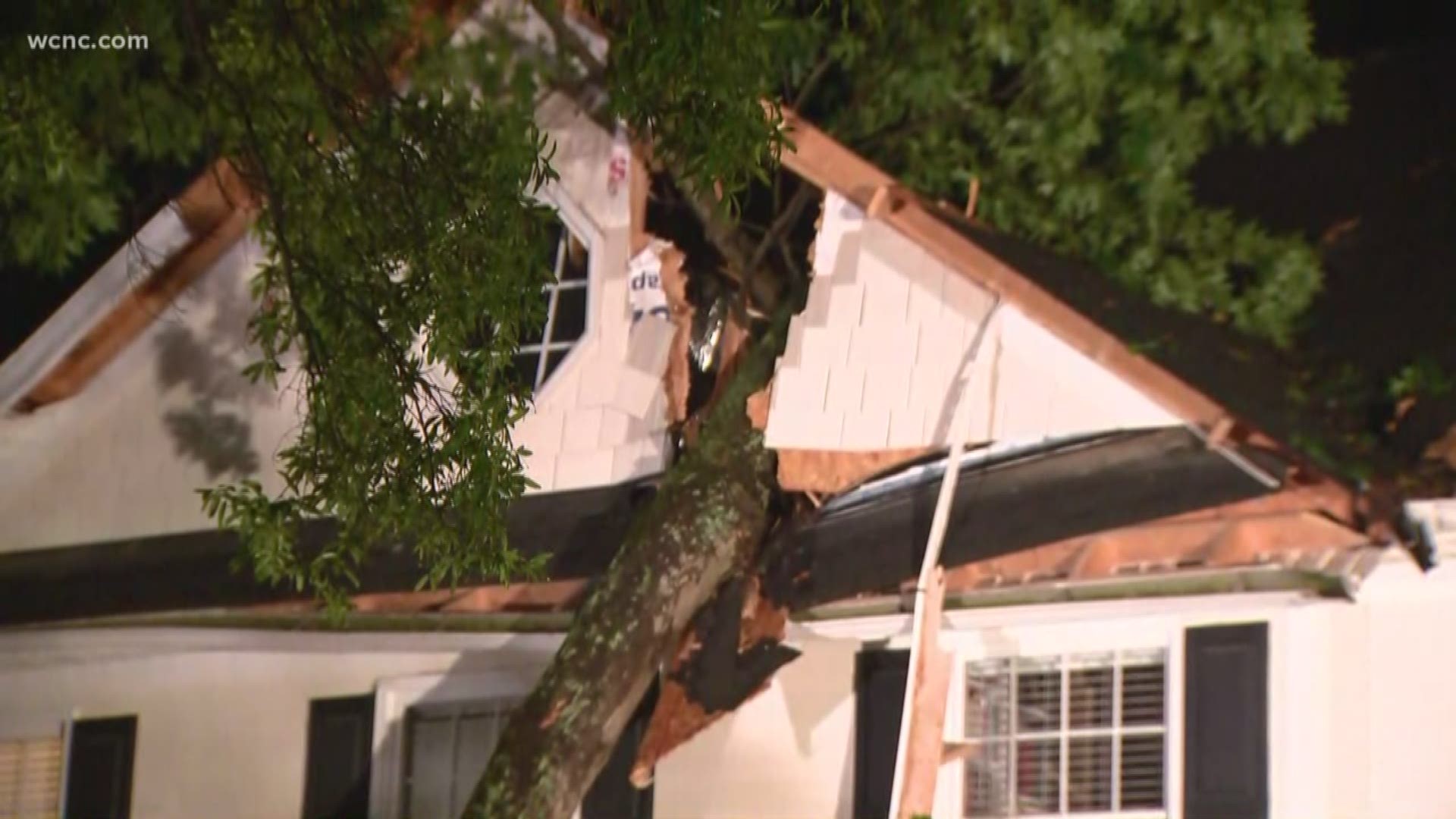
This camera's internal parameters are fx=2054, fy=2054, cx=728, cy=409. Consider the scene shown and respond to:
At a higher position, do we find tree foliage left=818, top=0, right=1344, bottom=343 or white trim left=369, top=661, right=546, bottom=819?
tree foliage left=818, top=0, right=1344, bottom=343

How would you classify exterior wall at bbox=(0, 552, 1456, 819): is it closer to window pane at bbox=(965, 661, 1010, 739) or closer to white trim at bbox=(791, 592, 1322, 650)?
white trim at bbox=(791, 592, 1322, 650)

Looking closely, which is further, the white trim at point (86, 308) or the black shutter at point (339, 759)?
the white trim at point (86, 308)

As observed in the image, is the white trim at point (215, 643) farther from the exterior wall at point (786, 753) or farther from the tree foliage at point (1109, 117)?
the tree foliage at point (1109, 117)

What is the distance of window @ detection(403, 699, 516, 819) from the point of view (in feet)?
30.7

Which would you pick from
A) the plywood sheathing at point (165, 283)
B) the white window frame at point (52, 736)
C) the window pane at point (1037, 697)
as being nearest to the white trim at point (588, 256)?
the plywood sheathing at point (165, 283)

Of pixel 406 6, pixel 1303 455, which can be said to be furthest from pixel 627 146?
pixel 1303 455

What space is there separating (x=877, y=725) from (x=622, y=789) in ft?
3.88

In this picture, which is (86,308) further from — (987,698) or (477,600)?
(987,698)

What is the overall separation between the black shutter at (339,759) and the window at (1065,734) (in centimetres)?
288

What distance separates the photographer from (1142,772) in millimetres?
7910

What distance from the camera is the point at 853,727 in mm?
8359

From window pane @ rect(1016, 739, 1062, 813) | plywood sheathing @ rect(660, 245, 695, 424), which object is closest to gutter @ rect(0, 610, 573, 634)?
plywood sheathing @ rect(660, 245, 695, 424)

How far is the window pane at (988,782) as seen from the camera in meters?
8.22

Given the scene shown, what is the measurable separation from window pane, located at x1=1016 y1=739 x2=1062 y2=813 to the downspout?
0.53 meters
